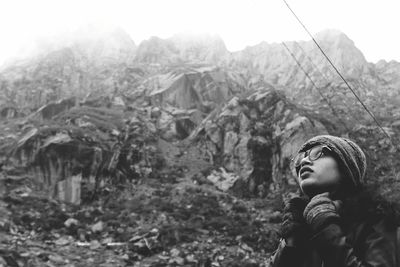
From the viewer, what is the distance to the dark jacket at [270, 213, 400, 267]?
1562 millimetres

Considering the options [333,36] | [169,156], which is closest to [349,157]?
[169,156]

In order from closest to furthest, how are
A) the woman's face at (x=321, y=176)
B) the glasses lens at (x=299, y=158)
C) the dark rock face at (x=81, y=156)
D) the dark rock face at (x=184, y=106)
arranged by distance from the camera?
the woman's face at (x=321, y=176), the glasses lens at (x=299, y=158), the dark rock face at (x=81, y=156), the dark rock face at (x=184, y=106)

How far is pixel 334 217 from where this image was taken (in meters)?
1.65

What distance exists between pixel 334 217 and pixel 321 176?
0.30m

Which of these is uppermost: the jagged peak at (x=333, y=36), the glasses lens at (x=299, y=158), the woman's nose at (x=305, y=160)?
the woman's nose at (x=305, y=160)

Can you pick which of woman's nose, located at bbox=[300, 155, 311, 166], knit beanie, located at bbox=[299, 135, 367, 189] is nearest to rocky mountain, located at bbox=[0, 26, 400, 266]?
woman's nose, located at bbox=[300, 155, 311, 166]

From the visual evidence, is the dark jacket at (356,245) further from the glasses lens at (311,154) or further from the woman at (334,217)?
the glasses lens at (311,154)

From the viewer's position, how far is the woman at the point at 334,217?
5.22 feet

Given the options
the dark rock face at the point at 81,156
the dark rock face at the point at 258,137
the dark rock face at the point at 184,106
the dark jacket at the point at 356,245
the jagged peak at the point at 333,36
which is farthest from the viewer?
the jagged peak at the point at 333,36

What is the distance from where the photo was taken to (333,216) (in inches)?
64.7

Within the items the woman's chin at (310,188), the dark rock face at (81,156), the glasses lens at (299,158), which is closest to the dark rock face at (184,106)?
the dark rock face at (81,156)

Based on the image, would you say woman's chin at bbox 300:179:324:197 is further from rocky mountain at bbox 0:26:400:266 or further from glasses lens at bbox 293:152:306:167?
rocky mountain at bbox 0:26:400:266

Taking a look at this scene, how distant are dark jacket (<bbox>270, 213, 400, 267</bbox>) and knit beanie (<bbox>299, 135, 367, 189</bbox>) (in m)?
0.28

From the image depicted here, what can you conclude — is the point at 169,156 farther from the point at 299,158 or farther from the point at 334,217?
the point at 334,217
